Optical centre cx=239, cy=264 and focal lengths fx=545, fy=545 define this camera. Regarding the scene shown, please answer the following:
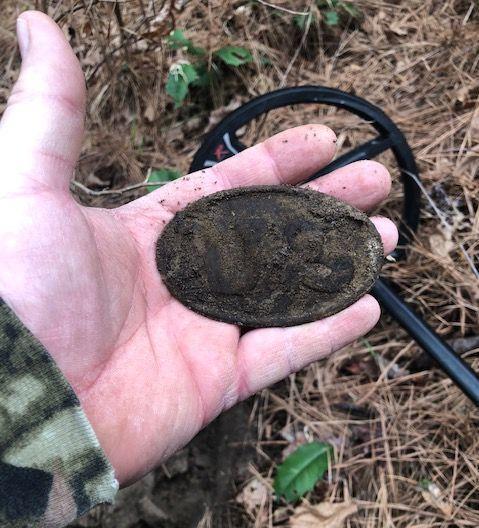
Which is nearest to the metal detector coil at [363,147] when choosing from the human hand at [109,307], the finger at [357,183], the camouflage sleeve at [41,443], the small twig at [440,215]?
the small twig at [440,215]

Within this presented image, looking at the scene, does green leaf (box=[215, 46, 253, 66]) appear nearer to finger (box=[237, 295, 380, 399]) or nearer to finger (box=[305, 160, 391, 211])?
finger (box=[305, 160, 391, 211])

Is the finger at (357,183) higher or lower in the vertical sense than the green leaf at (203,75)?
lower

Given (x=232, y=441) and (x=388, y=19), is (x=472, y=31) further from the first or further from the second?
(x=232, y=441)

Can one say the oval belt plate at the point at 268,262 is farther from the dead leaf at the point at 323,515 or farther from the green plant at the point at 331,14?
the green plant at the point at 331,14

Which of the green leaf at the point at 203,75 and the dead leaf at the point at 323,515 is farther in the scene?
the green leaf at the point at 203,75

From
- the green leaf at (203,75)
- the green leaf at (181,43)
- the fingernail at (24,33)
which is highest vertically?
the fingernail at (24,33)

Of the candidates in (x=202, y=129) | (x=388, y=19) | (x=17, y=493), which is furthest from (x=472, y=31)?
(x=17, y=493)

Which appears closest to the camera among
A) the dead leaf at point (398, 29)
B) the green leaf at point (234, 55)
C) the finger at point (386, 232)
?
the finger at point (386, 232)

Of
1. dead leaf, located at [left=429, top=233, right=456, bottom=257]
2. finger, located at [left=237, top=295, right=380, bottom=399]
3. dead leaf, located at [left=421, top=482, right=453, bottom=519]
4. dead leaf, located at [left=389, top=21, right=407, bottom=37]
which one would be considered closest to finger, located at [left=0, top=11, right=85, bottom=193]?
finger, located at [left=237, top=295, right=380, bottom=399]
